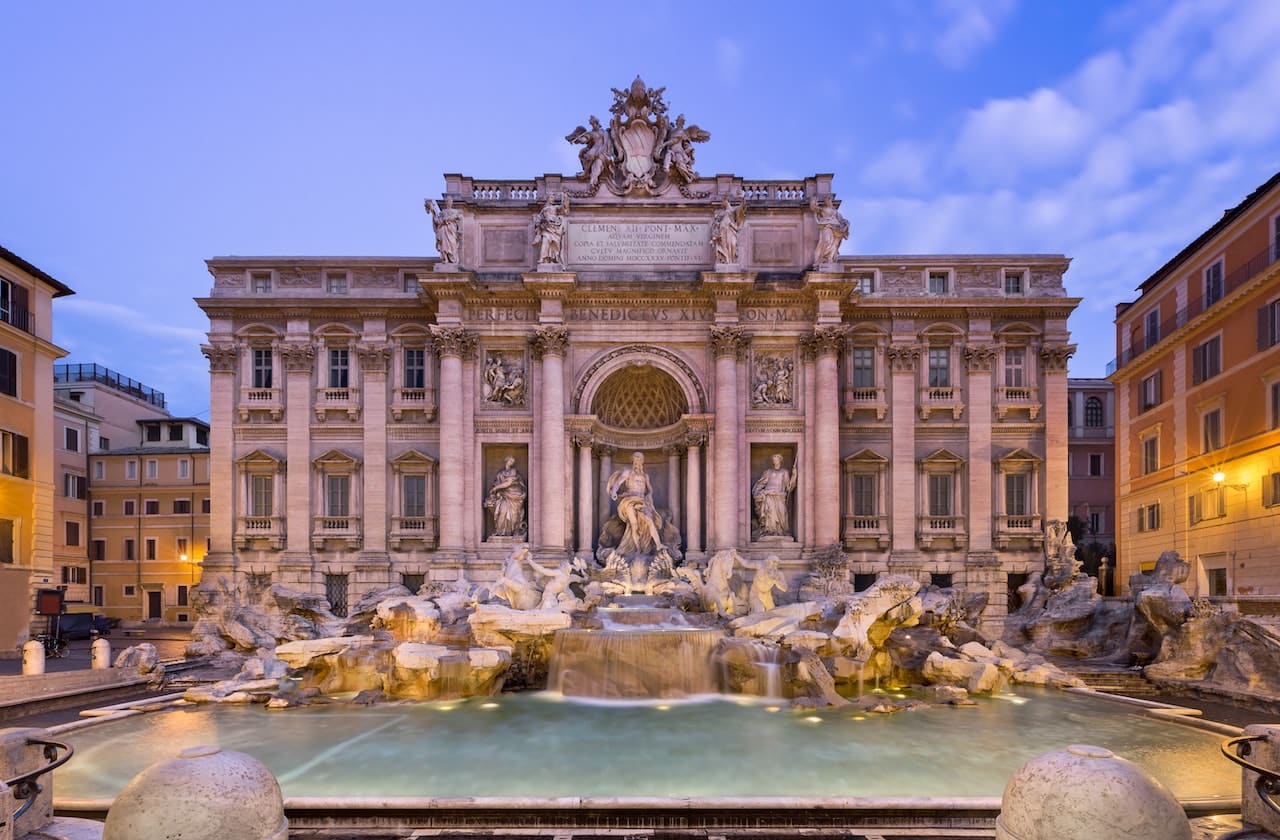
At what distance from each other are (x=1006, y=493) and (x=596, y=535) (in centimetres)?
1472

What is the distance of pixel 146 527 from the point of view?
40469 millimetres

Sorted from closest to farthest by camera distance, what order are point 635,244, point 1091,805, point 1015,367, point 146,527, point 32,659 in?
point 1091,805 < point 32,659 < point 635,244 < point 1015,367 < point 146,527

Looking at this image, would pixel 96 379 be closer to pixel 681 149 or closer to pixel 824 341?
pixel 681 149

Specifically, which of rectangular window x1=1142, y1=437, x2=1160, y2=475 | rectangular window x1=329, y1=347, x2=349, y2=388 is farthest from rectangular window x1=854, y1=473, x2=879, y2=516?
rectangular window x1=329, y1=347, x2=349, y2=388

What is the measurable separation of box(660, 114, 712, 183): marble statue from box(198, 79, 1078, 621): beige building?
0.10 m

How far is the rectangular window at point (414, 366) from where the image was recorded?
27688mm

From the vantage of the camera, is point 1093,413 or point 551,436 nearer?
point 551,436

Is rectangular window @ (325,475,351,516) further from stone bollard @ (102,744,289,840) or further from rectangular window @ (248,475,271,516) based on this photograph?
stone bollard @ (102,744,289,840)

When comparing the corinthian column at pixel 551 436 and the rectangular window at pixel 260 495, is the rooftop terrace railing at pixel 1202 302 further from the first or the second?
the rectangular window at pixel 260 495

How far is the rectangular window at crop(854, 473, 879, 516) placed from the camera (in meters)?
27.4

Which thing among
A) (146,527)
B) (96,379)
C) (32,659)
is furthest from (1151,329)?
(96,379)

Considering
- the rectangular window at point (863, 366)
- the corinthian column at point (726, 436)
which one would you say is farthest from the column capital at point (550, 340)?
the rectangular window at point (863, 366)

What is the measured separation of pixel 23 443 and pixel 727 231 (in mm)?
25221

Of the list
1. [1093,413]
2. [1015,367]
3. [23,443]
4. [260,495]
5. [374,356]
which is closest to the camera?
[23,443]
